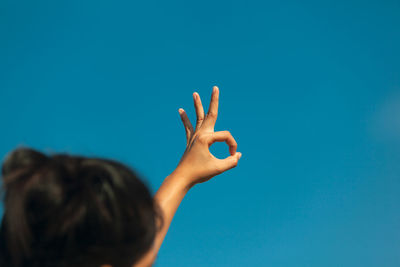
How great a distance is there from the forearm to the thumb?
38 centimetres

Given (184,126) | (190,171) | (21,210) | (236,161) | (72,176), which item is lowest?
(21,210)

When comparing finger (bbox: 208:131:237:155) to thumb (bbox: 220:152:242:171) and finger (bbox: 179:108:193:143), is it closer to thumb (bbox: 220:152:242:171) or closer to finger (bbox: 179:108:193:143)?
thumb (bbox: 220:152:242:171)

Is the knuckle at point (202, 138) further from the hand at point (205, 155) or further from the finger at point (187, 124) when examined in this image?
the finger at point (187, 124)

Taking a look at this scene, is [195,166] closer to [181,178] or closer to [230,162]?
[181,178]

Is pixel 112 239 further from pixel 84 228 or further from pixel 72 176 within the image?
pixel 72 176

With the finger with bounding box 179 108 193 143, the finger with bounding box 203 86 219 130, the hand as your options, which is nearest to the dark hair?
the hand

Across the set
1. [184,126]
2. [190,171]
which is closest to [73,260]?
[190,171]

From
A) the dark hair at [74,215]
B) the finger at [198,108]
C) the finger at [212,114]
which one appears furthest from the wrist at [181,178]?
the dark hair at [74,215]

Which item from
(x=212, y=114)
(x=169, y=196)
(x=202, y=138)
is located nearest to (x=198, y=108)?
(x=212, y=114)

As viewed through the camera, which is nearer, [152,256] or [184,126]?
[152,256]

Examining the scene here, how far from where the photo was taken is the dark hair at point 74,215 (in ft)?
5.41

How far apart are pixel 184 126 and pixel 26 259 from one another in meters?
2.33

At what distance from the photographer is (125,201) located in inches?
67.2

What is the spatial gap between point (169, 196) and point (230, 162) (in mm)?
683
